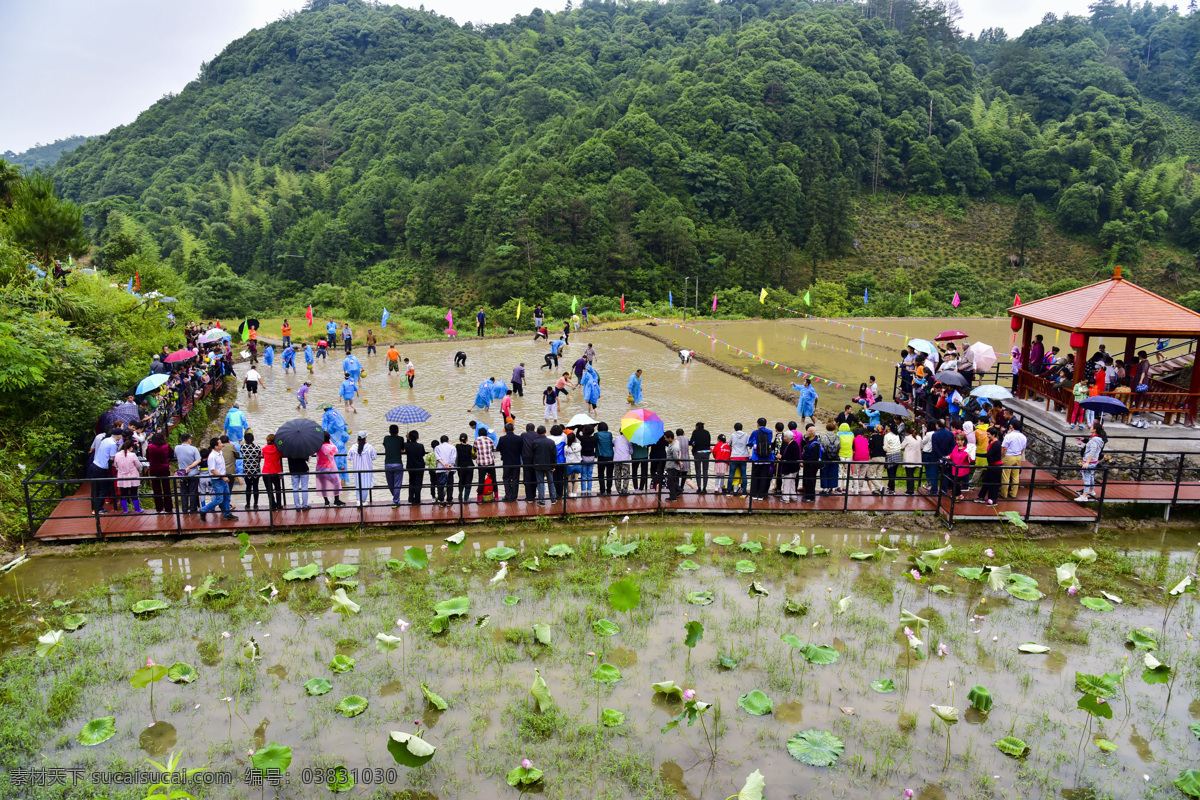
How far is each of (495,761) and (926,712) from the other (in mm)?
4293

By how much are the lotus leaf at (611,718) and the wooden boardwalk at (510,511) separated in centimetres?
521

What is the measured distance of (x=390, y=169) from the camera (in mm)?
80125

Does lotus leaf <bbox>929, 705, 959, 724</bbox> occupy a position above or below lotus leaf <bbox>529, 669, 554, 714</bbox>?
above

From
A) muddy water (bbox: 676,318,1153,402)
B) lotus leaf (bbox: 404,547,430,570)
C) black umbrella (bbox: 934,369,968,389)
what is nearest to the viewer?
lotus leaf (bbox: 404,547,430,570)

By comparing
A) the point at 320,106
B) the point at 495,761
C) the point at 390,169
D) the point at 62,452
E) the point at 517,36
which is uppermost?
the point at 517,36

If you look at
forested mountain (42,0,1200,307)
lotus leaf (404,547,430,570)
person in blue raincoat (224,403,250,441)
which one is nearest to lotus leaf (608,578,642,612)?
lotus leaf (404,547,430,570)

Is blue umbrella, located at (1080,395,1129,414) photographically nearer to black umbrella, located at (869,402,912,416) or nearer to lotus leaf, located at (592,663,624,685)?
black umbrella, located at (869,402,912,416)

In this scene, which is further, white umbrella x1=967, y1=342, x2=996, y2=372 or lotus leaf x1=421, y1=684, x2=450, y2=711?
white umbrella x1=967, y1=342, x2=996, y2=372

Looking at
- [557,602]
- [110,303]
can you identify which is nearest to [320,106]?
[110,303]

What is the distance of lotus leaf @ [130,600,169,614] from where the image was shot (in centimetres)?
905

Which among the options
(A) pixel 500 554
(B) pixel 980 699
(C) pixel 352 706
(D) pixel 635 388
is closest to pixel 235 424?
(A) pixel 500 554

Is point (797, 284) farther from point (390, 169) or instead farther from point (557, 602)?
point (557, 602)

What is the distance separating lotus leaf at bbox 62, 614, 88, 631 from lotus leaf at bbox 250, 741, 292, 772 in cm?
395

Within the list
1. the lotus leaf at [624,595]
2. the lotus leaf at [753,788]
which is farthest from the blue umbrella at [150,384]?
the lotus leaf at [753,788]
